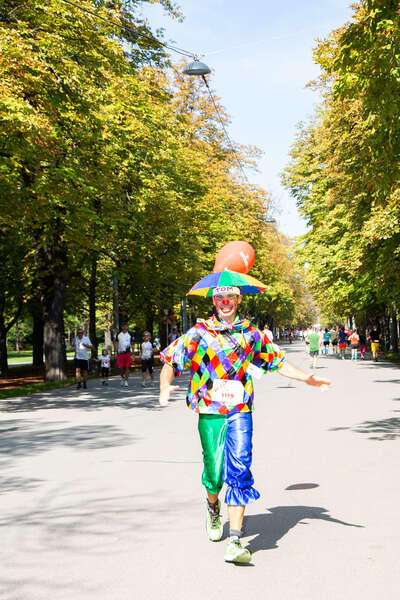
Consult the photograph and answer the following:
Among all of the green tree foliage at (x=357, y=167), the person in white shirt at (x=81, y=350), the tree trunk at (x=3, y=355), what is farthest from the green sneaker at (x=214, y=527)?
the tree trunk at (x=3, y=355)

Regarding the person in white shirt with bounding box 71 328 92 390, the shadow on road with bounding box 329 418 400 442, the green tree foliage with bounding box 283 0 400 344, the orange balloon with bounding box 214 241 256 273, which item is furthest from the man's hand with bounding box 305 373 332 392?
the person in white shirt with bounding box 71 328 92 390

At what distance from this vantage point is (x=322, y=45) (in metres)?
12.9

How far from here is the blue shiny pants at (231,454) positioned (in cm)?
438

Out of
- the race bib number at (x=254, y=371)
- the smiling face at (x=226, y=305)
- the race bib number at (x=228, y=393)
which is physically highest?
the smiling face at (x=226, y=305)

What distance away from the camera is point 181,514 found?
5.43m

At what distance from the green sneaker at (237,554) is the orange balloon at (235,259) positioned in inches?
72.3

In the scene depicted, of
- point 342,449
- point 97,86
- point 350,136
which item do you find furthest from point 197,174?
point 342,449

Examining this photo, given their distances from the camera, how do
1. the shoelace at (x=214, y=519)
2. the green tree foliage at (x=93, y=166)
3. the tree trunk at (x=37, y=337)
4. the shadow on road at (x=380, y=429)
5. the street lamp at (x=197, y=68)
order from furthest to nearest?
1. the tree trunk at (x=37, y=337)
2. the street lamp at (x=197, y=68)
3. the green tree foliage at (x=93, y=166)
4. the shadow on road at (x=380, y=429)
5. the shoelace at (x=214, y=519)

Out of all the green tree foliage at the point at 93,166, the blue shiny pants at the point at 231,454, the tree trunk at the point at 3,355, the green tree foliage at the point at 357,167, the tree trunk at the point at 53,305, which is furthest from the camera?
the tree trunk at the point at 3,355

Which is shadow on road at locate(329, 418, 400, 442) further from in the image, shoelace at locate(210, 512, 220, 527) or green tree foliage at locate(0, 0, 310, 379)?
green tree foliage at locate(0, 0, 310, 379)

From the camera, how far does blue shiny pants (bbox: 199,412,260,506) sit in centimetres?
438

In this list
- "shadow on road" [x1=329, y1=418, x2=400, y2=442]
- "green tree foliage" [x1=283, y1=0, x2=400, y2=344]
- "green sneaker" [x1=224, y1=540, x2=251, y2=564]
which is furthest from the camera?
"green tree foliage" [x1=283, y1=0, x2=400, y2=344]

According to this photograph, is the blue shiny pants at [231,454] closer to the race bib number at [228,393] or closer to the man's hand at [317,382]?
the race bib number at [228,393]

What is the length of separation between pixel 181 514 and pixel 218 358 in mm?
1636
